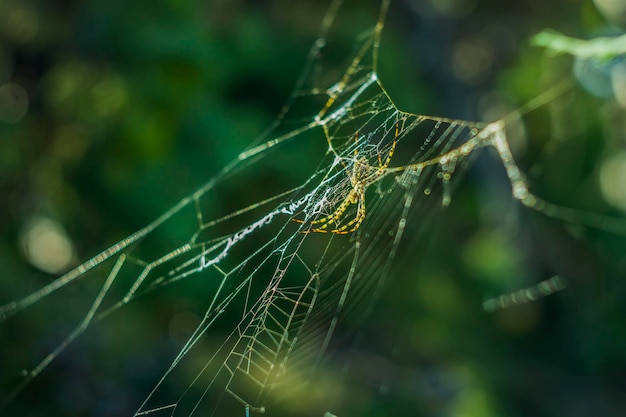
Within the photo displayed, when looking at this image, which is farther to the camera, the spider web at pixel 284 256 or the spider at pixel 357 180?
the spider web at pixel 284 256

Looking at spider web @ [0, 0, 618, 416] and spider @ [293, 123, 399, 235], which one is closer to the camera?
spider @ [293, 123, 399, 235]

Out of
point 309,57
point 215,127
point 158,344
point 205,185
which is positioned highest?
point 309,57

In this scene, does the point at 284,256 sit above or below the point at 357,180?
above

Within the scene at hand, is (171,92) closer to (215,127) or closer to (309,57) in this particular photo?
(215,127)

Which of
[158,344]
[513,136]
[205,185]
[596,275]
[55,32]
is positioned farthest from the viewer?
[513,136]

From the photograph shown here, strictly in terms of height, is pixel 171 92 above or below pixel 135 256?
above

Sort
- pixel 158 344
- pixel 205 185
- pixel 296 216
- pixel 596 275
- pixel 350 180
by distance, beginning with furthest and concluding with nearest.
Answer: pixel 596 275 → pixel 158 344 → pixel 205 185 → pixel 296 216 → pixel 350 180

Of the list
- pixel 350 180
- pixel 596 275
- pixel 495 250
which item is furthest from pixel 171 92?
pixel 596 275

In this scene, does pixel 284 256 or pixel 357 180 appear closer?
pixel 357 180
